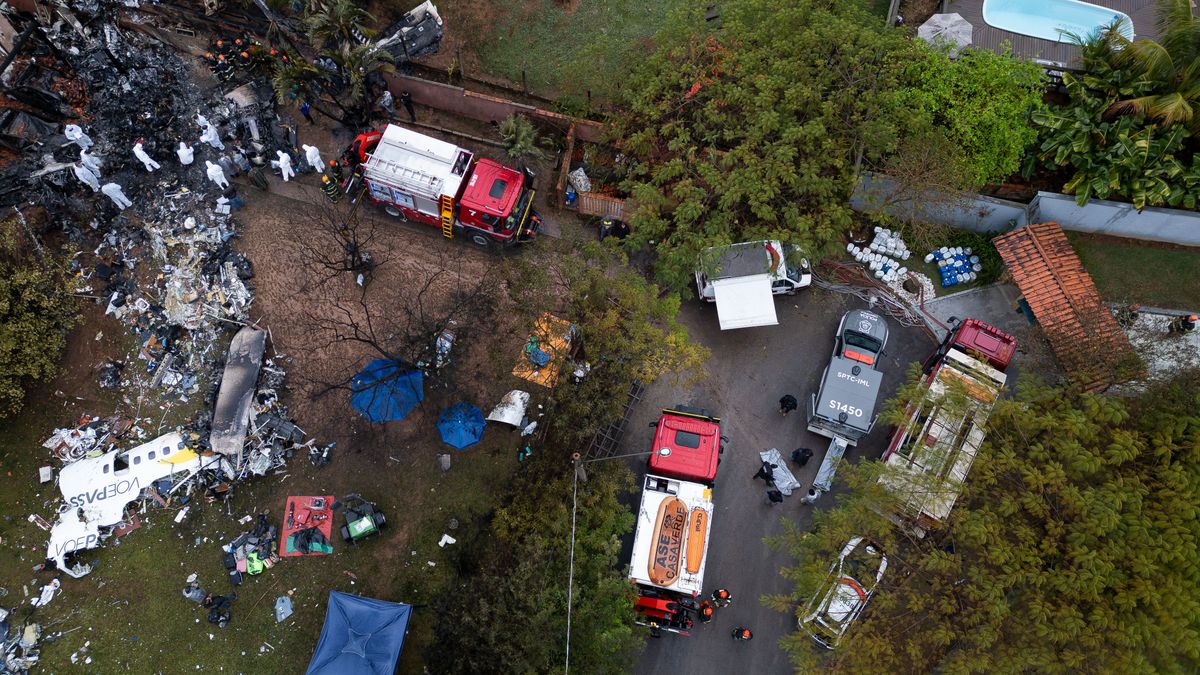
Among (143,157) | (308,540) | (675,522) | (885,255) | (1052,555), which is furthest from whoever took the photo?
(885,255)

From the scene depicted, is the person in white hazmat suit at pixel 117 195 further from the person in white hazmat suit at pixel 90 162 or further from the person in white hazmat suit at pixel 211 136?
the person in white hazmat suit at pixel 211 136

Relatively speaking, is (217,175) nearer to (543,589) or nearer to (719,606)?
(543,589)

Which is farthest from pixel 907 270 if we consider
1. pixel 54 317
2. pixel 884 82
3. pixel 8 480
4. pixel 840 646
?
pixel 8 480

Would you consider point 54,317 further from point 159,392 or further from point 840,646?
point 840,646

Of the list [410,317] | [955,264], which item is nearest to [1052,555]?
[955,264]

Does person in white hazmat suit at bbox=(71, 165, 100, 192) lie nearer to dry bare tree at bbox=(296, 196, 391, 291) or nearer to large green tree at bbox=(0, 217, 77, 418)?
large green tree at bbox=(0, 217, 77, 418)

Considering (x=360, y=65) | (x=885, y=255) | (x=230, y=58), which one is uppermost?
(x=360, y=65)
